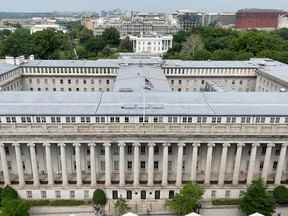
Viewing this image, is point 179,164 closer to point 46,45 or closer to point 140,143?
point 140,143

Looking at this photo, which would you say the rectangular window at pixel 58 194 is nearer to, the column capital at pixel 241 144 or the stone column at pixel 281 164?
the column capital at pixel 241 144

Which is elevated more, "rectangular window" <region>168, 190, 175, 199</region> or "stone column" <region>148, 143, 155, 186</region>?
"stone column" <region>148, 143, 155, 186</region>

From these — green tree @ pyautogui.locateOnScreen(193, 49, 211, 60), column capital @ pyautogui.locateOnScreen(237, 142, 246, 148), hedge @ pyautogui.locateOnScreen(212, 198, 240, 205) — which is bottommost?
hedge @ pyautogui.locateOnScreen(212, 198, 240, 205)

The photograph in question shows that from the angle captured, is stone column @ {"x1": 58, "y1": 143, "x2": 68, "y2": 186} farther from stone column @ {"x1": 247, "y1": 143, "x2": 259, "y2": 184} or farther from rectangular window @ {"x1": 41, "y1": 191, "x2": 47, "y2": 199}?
stone column @ {"x1": 247, "y1": 143, "x2": 259, "y2": 184}

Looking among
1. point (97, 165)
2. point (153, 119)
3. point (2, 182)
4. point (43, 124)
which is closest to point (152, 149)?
point (153, 119)

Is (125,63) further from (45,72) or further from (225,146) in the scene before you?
(225,146)

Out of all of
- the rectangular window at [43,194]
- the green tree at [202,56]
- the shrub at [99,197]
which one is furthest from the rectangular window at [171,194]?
the green tree at [202,56]

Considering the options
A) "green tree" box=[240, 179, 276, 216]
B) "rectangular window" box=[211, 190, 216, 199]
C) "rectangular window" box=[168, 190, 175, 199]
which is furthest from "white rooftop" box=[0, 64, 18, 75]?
"green tree" box=[240, 179, 276, 216]
